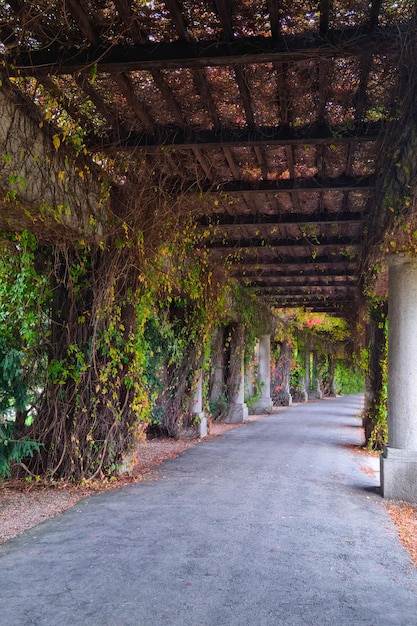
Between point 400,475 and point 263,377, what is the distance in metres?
11.9

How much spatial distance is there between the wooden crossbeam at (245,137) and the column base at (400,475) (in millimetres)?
3287

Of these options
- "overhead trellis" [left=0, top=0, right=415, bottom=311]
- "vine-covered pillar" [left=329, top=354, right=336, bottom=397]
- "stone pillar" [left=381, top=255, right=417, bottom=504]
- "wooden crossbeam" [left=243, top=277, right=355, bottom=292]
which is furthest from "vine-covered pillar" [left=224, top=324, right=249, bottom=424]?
"vine-covered pillar" [left=329, top=354, right=336, bottom=397]

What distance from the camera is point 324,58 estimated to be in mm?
4199

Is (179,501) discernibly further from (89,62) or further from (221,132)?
(89,62)

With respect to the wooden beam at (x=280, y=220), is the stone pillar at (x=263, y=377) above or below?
below

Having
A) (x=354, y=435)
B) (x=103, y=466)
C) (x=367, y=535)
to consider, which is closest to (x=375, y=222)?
(x=367, y=535)

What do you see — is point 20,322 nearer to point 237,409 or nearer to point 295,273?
point 295,273

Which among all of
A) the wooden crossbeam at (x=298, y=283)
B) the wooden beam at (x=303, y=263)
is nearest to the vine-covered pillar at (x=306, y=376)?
the wooden crossbeam at (x=298, y=283)

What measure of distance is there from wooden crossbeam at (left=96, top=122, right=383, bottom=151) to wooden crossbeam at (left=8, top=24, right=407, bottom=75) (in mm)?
1216

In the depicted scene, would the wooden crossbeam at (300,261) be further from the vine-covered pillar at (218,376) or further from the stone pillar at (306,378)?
the stone pillar at (306,378)

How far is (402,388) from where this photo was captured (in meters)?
6.36

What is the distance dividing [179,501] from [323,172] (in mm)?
3835

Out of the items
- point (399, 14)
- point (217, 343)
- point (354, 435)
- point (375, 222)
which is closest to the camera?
→ point (399, 14)

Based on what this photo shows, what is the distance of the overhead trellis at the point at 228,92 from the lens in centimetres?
394
